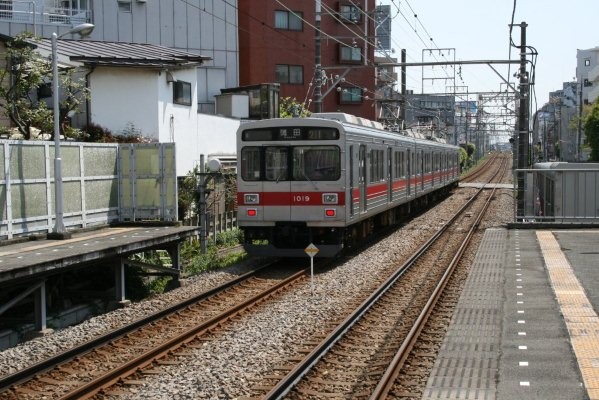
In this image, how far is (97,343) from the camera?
9.31 meters

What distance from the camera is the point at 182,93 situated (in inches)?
838

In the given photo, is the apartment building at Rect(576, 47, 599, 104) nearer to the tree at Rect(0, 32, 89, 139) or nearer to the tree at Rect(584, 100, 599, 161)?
the tree at Rect(584, 100, 599, 161)

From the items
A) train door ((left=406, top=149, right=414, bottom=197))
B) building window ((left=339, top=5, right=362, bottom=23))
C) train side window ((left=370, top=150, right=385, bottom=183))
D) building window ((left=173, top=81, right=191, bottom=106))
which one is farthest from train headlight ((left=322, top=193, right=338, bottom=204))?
building window ((left=339, top=5, right=362, bottom=23))

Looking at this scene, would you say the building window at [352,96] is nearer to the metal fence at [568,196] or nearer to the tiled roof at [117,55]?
the tiled roof at [117,55]

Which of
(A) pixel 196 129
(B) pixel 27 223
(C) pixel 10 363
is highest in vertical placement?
(A) pixel 196 129

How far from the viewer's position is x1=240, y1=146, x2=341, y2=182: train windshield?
50.4ft

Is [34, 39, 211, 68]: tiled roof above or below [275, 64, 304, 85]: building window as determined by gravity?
below

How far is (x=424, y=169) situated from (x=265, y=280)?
15540mm

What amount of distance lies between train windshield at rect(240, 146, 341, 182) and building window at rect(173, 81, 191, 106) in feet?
20.0

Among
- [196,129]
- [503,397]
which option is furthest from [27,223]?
[196,129]

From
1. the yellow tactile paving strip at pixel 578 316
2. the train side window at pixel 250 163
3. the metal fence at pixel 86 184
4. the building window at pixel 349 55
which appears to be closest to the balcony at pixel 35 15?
→ the train side window at pixel 250 163

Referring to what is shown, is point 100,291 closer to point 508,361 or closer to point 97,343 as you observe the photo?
point 97,343

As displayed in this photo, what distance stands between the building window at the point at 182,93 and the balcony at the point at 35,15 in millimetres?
9533

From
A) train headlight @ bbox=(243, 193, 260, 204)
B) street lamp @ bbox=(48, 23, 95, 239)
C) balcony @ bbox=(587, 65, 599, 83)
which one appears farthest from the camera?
balcony @ bbox=(587, 65, 599, 83)
